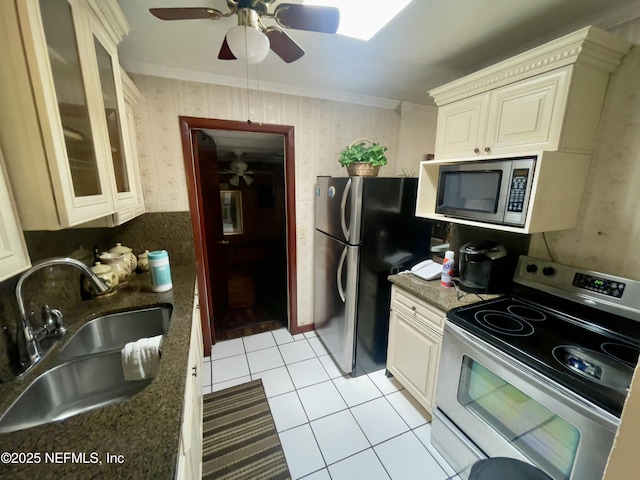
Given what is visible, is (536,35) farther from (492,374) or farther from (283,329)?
(283,329)

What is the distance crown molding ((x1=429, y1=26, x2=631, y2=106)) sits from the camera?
1038mm

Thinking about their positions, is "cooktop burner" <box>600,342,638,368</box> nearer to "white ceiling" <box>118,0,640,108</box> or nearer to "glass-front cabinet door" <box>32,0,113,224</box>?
"white ceiling" <box>118,0,640,108</box>

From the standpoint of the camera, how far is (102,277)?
1443mm

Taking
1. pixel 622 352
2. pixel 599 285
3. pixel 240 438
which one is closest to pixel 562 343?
pixel 622 352

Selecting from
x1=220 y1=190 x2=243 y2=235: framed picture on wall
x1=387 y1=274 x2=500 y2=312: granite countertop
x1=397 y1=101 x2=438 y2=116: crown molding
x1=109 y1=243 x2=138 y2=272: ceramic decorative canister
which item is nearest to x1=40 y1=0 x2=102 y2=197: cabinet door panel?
x1=109 y1=243 x2=138 y2=272: ceramic decorative canister

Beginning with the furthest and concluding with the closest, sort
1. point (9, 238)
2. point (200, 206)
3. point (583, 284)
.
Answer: point (200, 206)
point (583, 284)
point (9, 238)

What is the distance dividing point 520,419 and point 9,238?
189 cm

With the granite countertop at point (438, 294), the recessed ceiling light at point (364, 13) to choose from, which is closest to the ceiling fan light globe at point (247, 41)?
the recessed ceiling light at point (364, 13)

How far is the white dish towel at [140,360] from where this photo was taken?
3.30ft

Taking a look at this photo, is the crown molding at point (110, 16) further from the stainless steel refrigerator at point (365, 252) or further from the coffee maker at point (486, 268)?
the coffee maker at point (486, 268)

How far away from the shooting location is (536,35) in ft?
4.52

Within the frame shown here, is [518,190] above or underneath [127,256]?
above

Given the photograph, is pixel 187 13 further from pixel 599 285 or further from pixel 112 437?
pixel 599 285

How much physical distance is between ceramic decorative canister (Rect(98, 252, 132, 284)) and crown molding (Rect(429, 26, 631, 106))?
2.39 m
